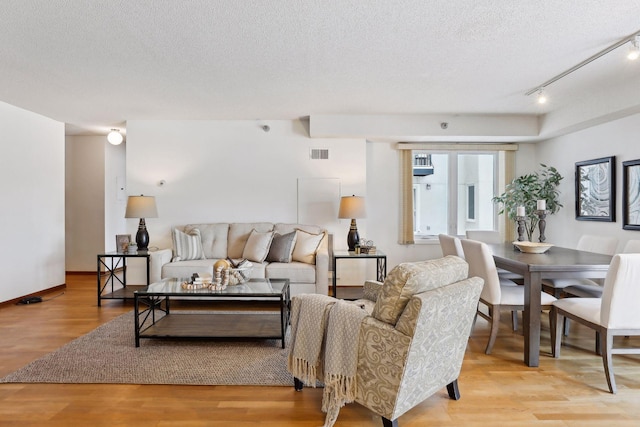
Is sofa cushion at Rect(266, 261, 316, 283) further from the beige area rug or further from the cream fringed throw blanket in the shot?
the cream fringed throw blanket

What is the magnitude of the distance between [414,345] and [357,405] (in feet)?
2.38

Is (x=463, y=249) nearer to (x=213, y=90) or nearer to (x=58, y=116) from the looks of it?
(x=213, y=90)

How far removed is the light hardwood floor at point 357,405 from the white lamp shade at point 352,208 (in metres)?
2.29

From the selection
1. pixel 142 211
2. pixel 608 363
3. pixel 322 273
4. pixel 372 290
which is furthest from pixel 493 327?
pixel 142 211

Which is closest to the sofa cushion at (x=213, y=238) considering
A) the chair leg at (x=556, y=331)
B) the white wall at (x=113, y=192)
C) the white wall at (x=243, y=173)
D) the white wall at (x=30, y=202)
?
the white wall at (x=243, y=173)

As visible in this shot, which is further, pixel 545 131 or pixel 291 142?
pixel 291 142

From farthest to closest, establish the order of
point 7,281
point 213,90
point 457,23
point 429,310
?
point 7,281, point 213,90, point 457,23, point 429,310

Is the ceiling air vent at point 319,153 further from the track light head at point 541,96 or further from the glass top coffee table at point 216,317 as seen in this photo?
the track light head at point 541,96

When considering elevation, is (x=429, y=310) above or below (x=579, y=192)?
below

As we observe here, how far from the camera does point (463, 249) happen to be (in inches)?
134

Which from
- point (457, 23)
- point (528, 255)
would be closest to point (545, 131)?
point (528, 255)

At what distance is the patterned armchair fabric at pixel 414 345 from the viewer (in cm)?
178

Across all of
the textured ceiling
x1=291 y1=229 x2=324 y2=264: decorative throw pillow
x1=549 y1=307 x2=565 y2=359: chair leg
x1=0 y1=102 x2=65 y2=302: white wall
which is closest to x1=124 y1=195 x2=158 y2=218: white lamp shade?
the textured ceiling

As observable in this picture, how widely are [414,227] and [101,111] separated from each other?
466 centimetres
